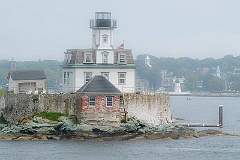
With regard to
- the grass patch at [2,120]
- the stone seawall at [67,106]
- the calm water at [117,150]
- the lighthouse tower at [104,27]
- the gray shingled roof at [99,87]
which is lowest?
the calm water at [117,150]

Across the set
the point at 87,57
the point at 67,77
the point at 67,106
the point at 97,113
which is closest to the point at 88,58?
the point at 87,57

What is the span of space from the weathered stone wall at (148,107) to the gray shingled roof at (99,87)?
1.38 metres

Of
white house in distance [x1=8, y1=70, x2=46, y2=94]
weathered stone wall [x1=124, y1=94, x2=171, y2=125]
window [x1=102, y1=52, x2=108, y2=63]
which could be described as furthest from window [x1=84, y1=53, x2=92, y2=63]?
weathered stone wall [x1=124, y1=94, x2=171, y2=125]

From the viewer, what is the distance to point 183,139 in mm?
64562

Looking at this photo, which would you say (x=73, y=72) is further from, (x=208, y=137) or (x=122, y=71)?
(x=208, y=137)

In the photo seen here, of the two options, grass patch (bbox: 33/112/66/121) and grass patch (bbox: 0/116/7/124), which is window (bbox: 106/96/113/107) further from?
grass patch (bbox: 0/116/7/124)

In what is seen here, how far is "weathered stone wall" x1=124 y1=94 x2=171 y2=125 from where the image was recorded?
6269 cm

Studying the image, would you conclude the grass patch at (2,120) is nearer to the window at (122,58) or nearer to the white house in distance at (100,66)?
the white house in distance at (100,66)

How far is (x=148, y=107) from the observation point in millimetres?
63969

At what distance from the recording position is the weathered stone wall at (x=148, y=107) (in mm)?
62688

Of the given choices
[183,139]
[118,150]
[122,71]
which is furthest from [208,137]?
[118,150]

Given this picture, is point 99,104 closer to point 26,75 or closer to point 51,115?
point 51,115

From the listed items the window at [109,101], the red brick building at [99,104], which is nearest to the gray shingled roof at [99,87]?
the red brick building at [99,104]

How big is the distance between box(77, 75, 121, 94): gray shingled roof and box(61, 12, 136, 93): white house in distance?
3818 millimetres
